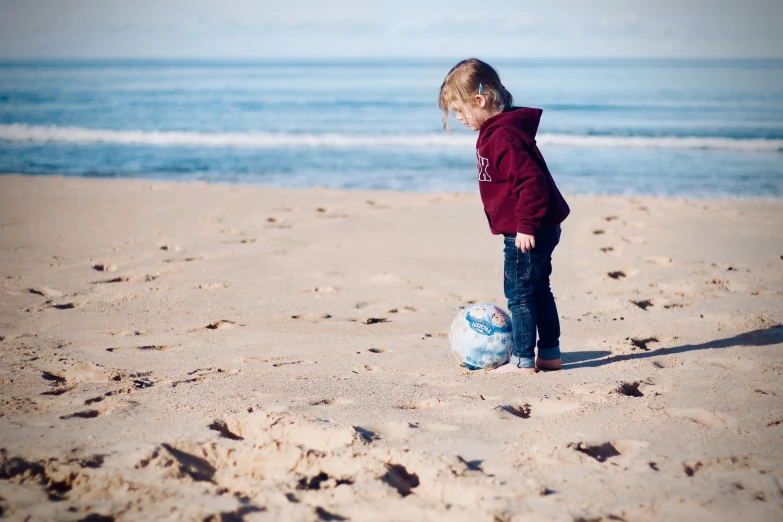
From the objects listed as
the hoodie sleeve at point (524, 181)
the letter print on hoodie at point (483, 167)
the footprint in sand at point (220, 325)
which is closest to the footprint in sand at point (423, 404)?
the hoodie sleeve at point (524, 181)

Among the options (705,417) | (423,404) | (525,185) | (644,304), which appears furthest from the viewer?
(644,304)

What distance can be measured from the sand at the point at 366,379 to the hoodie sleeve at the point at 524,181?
33.2 inches

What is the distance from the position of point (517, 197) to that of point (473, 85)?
24.8 inches

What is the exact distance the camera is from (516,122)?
11.9 ft

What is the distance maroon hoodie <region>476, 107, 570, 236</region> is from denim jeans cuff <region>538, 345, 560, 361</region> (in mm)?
687

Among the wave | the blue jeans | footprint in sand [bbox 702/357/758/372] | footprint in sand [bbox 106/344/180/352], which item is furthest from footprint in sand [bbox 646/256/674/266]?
the wave

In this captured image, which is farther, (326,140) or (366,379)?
(326,140)

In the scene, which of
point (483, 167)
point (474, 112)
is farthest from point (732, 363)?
point (474, 112)

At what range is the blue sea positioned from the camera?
40.8 feet

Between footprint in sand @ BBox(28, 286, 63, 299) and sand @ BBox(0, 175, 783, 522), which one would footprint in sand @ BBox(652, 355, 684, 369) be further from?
footprint in sand @ BBox(28, 286, 63, 299)

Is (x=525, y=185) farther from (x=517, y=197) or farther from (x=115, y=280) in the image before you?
(x=115, y=280)

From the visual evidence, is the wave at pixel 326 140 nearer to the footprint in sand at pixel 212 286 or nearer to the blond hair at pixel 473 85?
the footprint in sand at pixel 212 286

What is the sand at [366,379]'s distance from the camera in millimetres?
2398

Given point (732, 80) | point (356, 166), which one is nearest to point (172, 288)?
point (356, 166)
